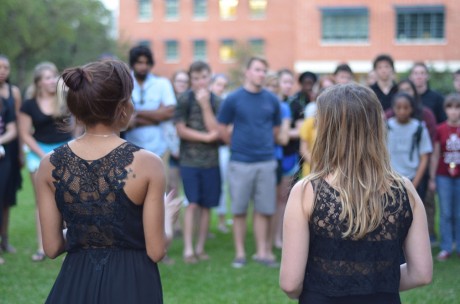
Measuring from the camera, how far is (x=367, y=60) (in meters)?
45.5

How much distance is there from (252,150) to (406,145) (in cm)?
188

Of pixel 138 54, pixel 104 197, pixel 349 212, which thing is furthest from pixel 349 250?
pixel 138 54

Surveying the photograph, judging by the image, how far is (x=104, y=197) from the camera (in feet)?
10.8

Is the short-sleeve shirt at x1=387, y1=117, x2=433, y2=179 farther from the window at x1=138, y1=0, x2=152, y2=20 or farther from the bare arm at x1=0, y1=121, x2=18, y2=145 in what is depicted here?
the window at x1=138, y1=0, x2=152, y2=20

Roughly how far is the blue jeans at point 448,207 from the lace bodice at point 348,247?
19.8 feet

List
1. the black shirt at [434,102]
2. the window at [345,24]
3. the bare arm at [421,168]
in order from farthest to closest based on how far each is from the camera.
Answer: the window at [345,24] < the black shirt at [434,102] < the bare arm at [421,168]

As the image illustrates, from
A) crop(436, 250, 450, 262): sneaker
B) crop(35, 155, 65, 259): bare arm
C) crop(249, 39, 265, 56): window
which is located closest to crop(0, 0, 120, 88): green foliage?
crop(249, 39, 265, 56): window

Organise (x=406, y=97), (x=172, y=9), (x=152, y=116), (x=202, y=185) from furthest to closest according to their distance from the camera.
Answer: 1. (x=172, y=9)
2. (x=202, y=185)
3. (x=152, y=116)
4. (x=406, y=97)

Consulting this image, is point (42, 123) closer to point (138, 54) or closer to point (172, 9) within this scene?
point (138, 54)

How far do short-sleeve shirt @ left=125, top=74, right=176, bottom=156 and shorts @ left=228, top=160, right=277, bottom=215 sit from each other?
3.40 ft

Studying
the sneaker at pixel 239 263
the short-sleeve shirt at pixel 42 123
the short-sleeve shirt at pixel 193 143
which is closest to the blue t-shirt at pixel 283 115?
the short-sleeve shirt at pixel 193 143

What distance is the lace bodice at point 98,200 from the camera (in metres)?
3.30

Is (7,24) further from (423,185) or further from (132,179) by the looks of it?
(132,179)

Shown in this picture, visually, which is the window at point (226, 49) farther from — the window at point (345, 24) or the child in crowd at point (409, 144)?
the child in crowd at point (409, 144)
